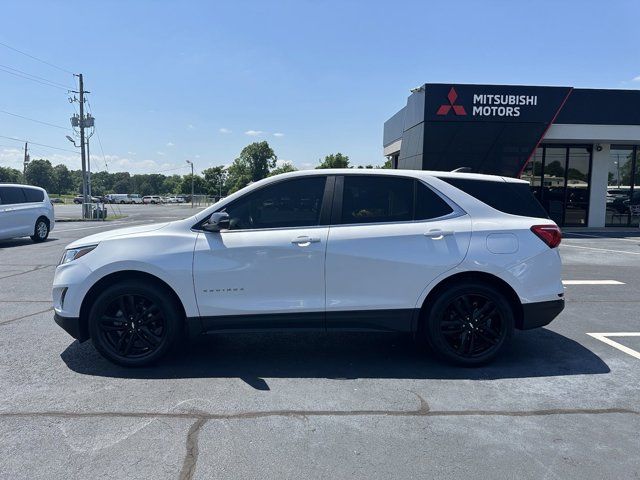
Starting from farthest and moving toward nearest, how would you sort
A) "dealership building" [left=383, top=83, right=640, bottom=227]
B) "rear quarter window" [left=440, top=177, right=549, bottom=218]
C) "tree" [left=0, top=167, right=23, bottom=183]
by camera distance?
"tree" [left=0, top=167, right=23, bottom=183] < "dealership building" [left=383, top=83, right=640, bottom=227] < "rear quarter window" [left=440, top=177, right=549, bottom=218]

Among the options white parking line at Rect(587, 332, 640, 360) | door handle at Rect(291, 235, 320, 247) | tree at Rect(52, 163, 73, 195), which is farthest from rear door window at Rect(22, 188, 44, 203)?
tree at Rect(52, 163, 73, 195)

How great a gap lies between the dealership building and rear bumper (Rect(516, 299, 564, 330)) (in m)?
12.9

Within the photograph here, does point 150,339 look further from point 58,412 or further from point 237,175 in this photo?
point 237,175

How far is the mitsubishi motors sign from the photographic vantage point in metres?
17.2

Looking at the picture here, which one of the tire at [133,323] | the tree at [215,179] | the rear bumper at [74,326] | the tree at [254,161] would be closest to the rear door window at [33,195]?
the rear bumper at [74,326]

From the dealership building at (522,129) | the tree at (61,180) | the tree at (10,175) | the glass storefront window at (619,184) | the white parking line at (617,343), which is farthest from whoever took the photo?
the tree at (61,180)

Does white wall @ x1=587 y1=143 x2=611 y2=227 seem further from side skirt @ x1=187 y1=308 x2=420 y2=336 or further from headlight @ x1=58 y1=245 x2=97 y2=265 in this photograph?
headlight @ x1=58 y1=245 x2=97 y2=265

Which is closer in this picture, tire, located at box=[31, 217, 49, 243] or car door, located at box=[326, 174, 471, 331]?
car door, located at box=[326, 174, 471, 331]

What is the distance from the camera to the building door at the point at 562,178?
65.7 feet

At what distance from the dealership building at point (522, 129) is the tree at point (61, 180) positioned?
118 m

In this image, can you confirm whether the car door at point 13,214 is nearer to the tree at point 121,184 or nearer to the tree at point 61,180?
the tree at point 61,180

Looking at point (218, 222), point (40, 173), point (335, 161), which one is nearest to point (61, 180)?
point (40, 173)

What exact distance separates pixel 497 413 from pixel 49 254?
38.8ft

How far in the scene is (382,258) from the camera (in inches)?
167
